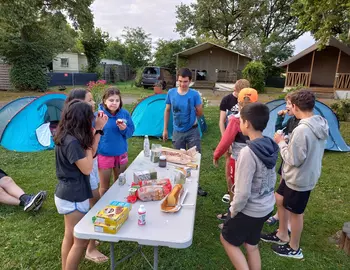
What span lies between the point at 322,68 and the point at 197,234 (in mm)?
20684

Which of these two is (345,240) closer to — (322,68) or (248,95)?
(248,95)

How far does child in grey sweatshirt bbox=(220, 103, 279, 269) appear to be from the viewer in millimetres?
1778

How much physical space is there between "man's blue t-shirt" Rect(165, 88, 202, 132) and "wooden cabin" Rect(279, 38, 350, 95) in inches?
651

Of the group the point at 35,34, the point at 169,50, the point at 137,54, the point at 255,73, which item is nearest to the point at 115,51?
the point at 137,54

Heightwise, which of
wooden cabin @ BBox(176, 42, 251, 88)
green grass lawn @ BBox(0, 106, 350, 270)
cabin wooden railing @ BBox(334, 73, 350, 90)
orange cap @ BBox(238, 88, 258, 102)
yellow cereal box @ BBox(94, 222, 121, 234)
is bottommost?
green grass lawn @ BBox(0, 106, 350, 270)

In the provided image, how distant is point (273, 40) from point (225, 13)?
6.71 m

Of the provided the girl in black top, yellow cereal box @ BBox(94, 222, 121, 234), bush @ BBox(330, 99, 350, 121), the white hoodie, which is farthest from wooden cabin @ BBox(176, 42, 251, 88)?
yellow cereal box @ BBox(94, 222, 121, 234)

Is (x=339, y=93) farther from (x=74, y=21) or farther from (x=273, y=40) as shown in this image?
(x=74, y=21)

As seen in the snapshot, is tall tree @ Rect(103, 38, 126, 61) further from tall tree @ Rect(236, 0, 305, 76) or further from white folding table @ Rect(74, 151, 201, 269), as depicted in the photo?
white folding table @ Rect(74, 151, 201, 269)

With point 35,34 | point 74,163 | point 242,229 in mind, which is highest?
point 35,34

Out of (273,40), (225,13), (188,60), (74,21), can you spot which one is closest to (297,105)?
(74,21)

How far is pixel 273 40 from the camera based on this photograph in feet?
81.9

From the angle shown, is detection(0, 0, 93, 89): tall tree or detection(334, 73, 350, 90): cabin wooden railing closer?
detection(0, 0, 93, 89): tall tree

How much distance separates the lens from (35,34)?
48.2 ft
